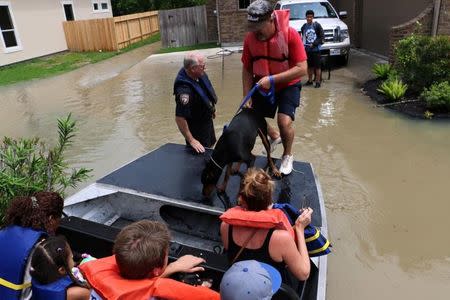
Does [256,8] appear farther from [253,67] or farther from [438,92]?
[438,92]

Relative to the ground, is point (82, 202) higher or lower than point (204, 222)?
higher

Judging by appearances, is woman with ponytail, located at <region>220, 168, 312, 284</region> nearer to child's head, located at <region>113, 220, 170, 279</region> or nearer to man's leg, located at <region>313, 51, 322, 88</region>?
child's head, located at <region>113, 220, 170, 279</region>

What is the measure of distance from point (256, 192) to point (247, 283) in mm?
688

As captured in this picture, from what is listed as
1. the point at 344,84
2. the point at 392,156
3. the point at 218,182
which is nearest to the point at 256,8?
the point at 218,182

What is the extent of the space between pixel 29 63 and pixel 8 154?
16184 millimetres

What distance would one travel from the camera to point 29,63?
17.5 m

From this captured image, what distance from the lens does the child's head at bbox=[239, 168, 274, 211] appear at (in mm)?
2250

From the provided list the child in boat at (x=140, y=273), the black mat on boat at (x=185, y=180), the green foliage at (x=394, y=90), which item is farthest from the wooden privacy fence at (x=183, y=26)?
the child in boat at (x=140, y=273)

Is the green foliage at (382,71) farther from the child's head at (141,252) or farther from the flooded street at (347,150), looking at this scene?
the child's head at (141,252)

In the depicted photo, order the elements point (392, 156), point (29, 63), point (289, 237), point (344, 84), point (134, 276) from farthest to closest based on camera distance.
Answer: point (29, 63)
point (344, 84)
point (392, 156)
point (289, 237)
point (134, 276)

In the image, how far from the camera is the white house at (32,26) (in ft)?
55.7

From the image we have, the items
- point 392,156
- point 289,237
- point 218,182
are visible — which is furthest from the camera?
point 392,156

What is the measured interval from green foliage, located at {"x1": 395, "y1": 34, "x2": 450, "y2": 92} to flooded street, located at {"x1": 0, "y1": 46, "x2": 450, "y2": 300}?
36.6 inches

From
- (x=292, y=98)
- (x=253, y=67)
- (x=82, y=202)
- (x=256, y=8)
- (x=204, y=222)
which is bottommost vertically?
(x=204, y=222)
